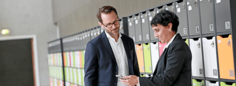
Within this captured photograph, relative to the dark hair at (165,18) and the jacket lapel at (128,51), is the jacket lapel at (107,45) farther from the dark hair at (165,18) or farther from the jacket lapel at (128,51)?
the dark hair at (165,18)

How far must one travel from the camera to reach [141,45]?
2.94m

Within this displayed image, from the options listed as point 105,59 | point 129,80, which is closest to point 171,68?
point 129,80

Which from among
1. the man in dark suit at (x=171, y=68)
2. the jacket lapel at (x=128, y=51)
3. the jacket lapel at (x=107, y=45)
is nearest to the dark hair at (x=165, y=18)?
the man in dark suit at (x=171, y=68)

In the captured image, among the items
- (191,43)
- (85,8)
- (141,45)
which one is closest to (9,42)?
(85,8)

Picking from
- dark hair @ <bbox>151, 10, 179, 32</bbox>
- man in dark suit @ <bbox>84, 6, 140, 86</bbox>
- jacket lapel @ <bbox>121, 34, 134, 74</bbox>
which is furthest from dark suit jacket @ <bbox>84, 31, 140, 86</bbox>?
dark hair @ <bbox>151, 10, 179, 32</bbox>

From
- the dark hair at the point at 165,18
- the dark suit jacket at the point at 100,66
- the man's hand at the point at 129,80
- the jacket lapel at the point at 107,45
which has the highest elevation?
the dark hair at the point at 165,18

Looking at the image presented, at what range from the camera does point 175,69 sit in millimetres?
1530

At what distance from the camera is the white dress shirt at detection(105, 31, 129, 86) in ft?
5.25

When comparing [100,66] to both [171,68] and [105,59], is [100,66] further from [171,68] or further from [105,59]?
[171,68]

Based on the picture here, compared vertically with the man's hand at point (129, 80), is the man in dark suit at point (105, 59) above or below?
above

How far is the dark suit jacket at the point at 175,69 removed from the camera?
1534 millimetres

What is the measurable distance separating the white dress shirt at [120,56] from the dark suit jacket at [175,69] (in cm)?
12

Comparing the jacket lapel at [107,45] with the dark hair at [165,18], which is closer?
the jacket lapel at [107,45]

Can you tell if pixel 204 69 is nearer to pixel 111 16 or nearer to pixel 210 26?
pixel 210 26
